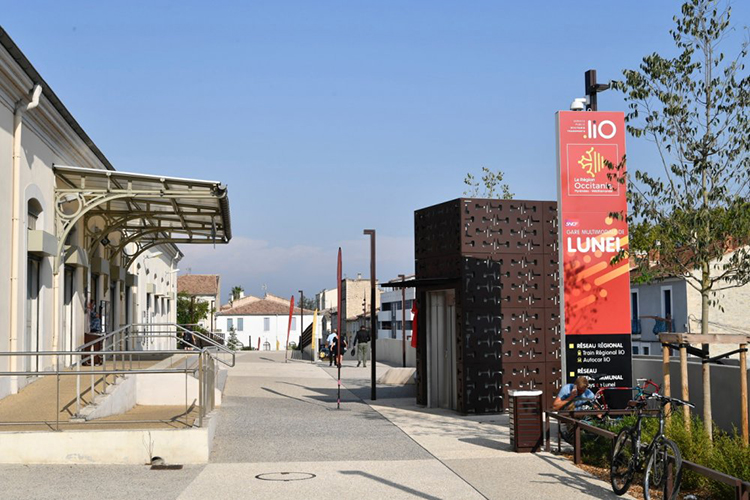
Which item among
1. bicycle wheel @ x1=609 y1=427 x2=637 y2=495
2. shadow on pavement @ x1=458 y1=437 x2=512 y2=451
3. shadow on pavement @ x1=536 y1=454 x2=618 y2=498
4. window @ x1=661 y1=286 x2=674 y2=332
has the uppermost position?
window @ x1=661 y1=286 x2=674 y2=332

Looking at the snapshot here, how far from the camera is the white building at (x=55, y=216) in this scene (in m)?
13.7

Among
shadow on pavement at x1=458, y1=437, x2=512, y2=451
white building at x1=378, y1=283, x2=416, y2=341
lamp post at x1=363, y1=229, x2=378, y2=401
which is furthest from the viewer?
white building at x1=378, y1=283, x2=416, y2=341

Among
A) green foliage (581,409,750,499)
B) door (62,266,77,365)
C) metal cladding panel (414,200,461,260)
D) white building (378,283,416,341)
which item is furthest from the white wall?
green foliage (581,409,750,499)

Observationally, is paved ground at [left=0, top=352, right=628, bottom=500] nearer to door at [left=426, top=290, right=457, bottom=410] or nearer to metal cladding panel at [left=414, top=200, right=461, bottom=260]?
door at [left=426, top=290, right=457, bottom=410]

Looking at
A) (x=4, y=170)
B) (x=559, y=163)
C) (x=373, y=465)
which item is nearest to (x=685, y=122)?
(x=559, y=163)

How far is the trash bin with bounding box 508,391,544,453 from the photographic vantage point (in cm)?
1212

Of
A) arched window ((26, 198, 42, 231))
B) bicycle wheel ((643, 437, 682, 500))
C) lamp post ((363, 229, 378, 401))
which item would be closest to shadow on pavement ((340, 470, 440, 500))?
bicycle wheel ((643, 437, 682, 500))

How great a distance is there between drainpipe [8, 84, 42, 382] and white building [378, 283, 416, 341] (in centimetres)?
9598

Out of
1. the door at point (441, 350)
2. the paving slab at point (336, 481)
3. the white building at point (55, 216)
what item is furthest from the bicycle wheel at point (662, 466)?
the door at point (441, 350)

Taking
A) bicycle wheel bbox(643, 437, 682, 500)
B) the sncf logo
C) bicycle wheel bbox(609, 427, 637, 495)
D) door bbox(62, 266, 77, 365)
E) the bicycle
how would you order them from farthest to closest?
1. door bbox(62, 266, 77, 365)
2. the sncf logo
3. bicycle wheel bbox(609, 427, 637, 495)
4. the bicycle
5. bicycle wheel bbox(643, 437, 682, 500)

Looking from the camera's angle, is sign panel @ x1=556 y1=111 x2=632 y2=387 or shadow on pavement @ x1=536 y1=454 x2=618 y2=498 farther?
sign panel @ x1=556 y1=111 x2=632 y2=387

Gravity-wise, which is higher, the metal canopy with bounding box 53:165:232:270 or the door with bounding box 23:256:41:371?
the metal canopy with bounding box 53:165:232:270

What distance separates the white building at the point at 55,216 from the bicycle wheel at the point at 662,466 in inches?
297

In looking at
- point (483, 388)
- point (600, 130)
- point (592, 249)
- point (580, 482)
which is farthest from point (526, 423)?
point (483, 388)
